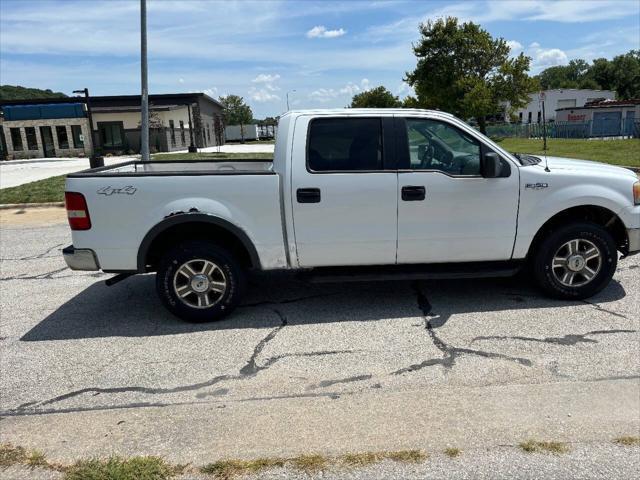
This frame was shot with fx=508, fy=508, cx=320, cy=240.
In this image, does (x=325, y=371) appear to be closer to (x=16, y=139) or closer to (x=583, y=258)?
(x=583, y=258)

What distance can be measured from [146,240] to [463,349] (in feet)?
9.39

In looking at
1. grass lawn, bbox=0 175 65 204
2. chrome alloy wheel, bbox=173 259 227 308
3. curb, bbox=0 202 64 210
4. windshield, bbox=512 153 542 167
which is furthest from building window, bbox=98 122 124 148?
windshield, bbox=512 153 542 167

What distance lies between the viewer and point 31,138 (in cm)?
3753

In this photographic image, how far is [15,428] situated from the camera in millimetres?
3189

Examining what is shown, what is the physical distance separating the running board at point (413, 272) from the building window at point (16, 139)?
40299mm

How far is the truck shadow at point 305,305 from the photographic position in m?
4.73

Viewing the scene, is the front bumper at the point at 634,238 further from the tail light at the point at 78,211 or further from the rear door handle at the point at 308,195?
the tail light at the point at 78,211

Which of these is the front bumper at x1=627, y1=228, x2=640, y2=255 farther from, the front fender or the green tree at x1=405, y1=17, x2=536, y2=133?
the green tree at x1=405, y1=17, x2=536, y2=133

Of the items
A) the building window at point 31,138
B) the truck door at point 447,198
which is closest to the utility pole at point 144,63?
the truck door at point 447,198

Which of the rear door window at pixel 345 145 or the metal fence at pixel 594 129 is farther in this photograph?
the metal fence at pixel 594 129

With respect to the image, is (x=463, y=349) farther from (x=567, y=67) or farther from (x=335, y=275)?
(x=567, y=67)

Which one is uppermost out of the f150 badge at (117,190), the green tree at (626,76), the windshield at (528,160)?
the green tree at (626,76)

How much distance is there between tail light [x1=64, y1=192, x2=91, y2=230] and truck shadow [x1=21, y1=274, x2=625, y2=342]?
100cm

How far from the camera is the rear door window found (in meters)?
4.59
